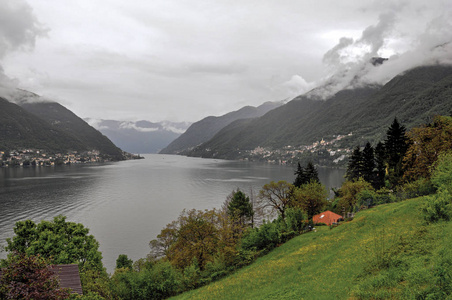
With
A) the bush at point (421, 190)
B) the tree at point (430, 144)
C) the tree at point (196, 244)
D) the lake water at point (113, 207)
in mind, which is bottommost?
the lake water at point (113, 207)

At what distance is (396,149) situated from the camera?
6412cm

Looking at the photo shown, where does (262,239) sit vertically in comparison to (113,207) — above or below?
above

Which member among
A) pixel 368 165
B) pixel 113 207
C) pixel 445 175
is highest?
pixel 445 175

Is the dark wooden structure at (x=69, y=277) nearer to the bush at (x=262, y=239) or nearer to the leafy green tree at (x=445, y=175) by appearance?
the bush at (x=262, y=239)

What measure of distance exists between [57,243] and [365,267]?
36.8 metres

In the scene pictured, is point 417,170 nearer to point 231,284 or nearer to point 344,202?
point 344,202

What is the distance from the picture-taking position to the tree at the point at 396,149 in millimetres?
62375

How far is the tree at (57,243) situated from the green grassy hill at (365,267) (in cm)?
1927

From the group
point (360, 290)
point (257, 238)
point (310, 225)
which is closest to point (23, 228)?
point (257, 238)

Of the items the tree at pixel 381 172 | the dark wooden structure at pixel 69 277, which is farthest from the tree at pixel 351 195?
the dark wooden structure at pixel 69 277

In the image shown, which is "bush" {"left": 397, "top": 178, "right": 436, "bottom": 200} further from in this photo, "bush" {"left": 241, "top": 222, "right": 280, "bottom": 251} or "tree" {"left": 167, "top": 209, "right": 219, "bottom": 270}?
"tree" {"left": 167, "top": 209, "right": 219, "bottom": 270}

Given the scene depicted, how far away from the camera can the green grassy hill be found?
13453 millimetres

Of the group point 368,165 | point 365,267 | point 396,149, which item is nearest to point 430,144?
point 396,149

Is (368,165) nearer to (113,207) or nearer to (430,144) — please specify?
(430,144)
